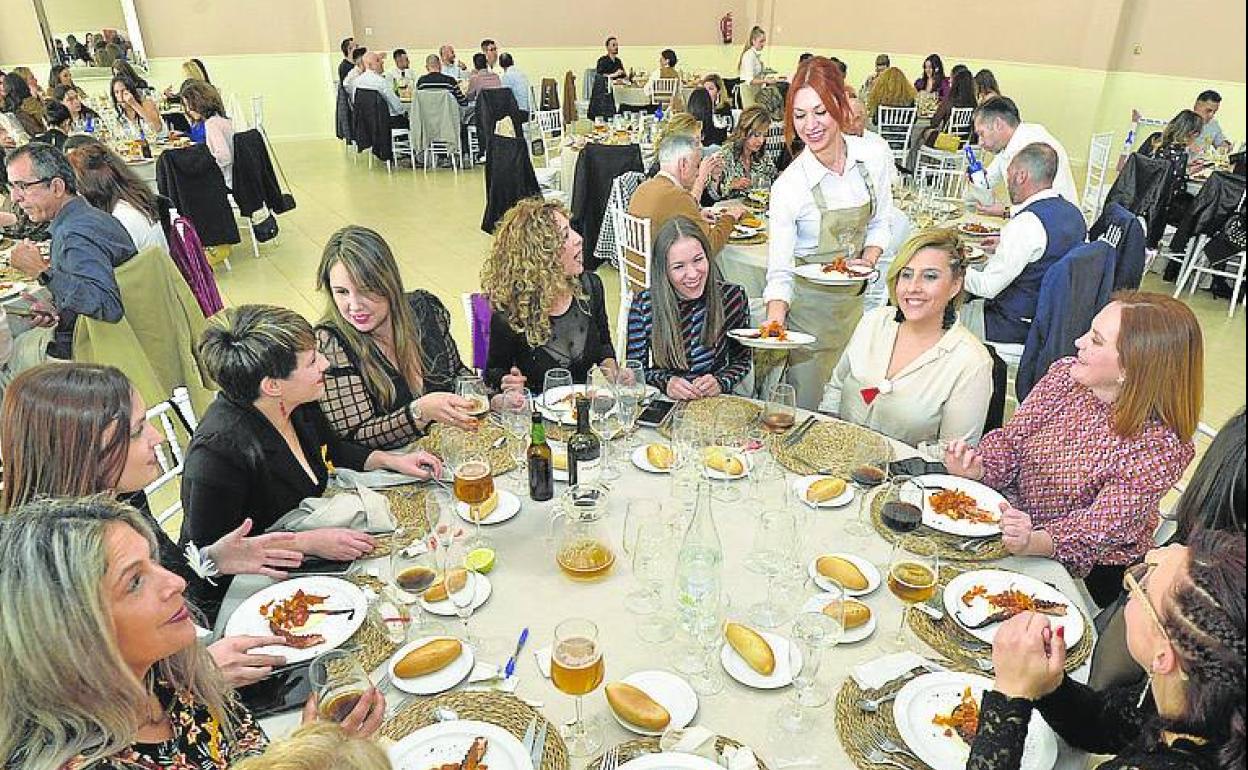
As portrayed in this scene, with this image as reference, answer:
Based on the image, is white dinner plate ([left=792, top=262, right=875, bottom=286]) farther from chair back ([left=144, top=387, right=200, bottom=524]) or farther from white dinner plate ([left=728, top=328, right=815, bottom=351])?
chair back ([left=144, top=387, right=200, bottom=524])

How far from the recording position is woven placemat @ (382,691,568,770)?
1.40 metres

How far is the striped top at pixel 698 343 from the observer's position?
3016mm

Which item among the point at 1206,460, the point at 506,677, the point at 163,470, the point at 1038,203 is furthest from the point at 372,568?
the point at 1038,203

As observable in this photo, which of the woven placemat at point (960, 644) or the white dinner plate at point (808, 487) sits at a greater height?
the white dinner plate at point (808, 487)

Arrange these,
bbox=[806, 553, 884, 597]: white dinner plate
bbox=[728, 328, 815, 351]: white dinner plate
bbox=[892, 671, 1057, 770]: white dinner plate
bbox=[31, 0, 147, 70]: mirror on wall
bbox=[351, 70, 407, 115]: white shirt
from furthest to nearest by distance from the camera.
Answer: bbox=[31, 0, 147, 70]: mirror on wall, bbox=[351, 70, 407, 115]: white shirt, bbox=[728, 328, 815, 351]: white dinner plate, bbox=[806, 553, 884, 597]: white dinner plate, bbox=[892, 671, 1057, 770]: white dinner plate

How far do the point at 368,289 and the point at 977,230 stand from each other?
3743 mm

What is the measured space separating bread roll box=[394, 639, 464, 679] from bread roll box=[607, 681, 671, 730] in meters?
0.33

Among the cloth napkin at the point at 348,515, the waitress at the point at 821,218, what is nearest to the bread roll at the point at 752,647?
the cloth napkin at the point at 348,515

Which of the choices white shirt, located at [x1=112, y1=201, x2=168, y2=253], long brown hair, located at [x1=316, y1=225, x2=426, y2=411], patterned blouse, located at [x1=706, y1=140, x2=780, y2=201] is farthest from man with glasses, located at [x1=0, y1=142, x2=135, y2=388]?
patterned blouse, located at [x1=706, y1=140, x2=780, y2=201]

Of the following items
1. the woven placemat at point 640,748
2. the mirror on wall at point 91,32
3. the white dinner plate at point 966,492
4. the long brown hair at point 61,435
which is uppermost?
the mirror on wall at point 91,32

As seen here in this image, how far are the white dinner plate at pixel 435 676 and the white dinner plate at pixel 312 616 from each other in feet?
0.45

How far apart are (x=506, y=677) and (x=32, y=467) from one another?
117 cm

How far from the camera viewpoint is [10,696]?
1.13m

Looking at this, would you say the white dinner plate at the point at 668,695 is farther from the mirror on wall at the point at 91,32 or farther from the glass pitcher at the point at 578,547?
the mirror on wall at the point at 91,32
